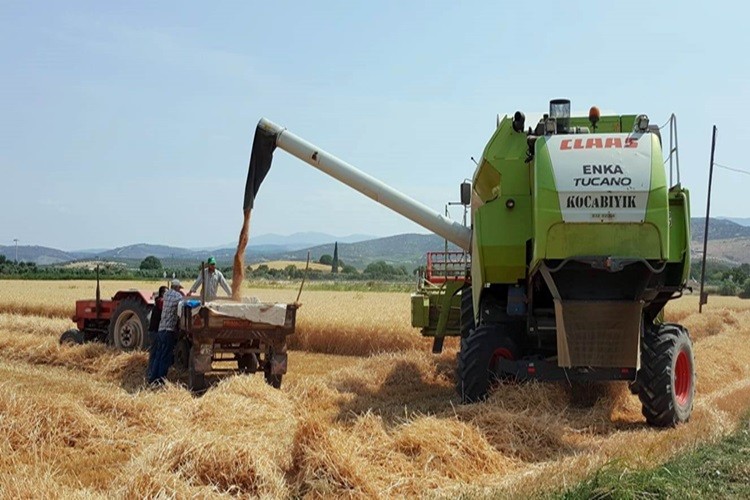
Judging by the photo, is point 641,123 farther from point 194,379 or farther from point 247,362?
point 247,362

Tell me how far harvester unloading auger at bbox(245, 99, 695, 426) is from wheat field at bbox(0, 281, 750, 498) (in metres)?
0.52

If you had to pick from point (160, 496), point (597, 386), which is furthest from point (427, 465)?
point (597, 386)

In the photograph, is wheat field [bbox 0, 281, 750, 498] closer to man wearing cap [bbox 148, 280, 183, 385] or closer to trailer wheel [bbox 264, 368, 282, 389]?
trailer wheel [bbox 264, 368, 282, 389]

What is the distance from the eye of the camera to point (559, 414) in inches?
341

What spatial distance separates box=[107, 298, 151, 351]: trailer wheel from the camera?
13914 mm

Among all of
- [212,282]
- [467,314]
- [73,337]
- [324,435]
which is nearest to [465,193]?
[467,314]

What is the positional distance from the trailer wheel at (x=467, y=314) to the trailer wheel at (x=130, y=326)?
5.72 meters

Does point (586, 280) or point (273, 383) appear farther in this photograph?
point (273, 383)

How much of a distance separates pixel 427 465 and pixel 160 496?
2.18 meters

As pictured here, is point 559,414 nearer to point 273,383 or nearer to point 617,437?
point 617,437

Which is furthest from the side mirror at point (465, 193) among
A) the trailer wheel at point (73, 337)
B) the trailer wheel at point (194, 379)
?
the trailer wheel at point (73, 337)

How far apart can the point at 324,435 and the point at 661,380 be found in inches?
178

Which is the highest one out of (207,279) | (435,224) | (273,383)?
(435,224)

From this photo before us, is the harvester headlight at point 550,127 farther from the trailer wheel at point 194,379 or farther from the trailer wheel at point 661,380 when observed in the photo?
the trailer wheel at point 194,379
